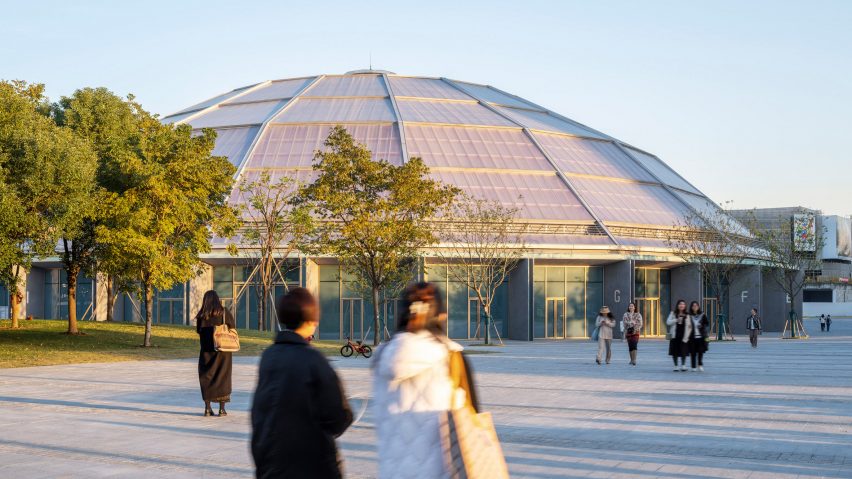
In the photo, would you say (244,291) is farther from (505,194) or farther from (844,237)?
(844,237)

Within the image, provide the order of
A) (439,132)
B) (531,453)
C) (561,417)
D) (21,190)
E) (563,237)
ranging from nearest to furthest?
(531,453)
(561,417)
(21,190)
(563,237)
(439,132)

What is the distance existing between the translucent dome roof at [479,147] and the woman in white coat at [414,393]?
5407 cm

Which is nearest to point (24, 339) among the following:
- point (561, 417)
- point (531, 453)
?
point (561, 417)

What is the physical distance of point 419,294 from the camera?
253 inches

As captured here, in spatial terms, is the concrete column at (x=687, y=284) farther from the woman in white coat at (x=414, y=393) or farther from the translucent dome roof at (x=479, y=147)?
the woman in white coat at (x=414, y=393)

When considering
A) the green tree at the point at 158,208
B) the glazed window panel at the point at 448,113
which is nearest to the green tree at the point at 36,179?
the green tree at the point at 158,208

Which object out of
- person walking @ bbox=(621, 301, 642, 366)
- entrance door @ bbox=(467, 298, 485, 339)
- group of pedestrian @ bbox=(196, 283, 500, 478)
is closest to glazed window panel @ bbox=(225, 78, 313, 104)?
entrance door @ bbox=(467, 298, 485, 339)

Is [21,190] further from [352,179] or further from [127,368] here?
[352,179]

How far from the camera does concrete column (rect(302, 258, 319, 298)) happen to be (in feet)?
191

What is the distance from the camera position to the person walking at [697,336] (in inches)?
1081

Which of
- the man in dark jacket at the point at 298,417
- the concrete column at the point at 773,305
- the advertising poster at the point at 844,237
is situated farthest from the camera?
the advertising poster at the point at 844,237

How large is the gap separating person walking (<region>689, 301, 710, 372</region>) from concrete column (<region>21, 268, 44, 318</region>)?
160 ft

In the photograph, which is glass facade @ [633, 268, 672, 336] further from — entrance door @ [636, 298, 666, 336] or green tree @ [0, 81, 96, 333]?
green tree @ [0, 81, 96, 333]

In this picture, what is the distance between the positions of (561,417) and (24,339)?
86.0 feet
